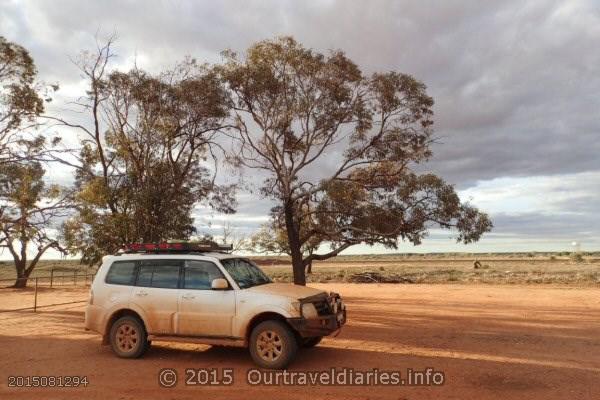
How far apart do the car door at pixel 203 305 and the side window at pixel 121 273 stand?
3.80 feet

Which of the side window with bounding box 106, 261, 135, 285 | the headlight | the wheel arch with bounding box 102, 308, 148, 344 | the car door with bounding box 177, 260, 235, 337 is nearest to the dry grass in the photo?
the side window with bounding box 106, 261, 135, 285

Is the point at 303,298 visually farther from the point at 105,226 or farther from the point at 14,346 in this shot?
the point at 105,226

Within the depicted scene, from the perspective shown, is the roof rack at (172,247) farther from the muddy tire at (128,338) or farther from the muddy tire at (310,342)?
the muddy tire at (310,342)

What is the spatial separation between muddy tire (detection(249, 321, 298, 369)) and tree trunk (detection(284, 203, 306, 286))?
10.2 meters

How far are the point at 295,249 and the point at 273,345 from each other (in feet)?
34.8

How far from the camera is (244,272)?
960 centimetres

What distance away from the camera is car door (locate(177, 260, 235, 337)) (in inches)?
345

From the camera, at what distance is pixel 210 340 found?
8.83 metres

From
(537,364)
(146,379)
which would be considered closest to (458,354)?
(537,364)

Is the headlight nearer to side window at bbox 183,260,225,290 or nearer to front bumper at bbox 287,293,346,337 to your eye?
front bumper at bbox 287,293,346,337

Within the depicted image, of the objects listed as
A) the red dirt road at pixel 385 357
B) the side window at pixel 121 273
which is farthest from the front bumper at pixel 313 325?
the side window at pixel 121 273

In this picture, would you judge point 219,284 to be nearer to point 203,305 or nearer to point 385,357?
point 203,305

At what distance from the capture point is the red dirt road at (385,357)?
24.0 ft

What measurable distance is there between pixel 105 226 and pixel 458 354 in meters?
12.5
